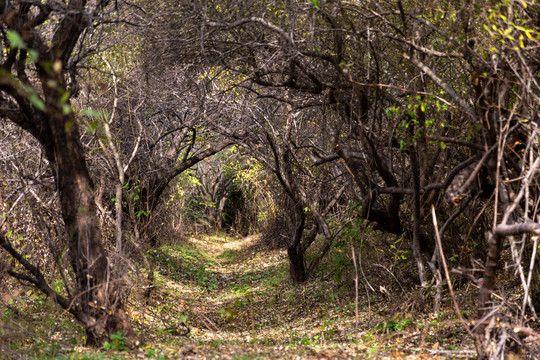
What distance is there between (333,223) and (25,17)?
6076mm

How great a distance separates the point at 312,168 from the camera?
9.85m

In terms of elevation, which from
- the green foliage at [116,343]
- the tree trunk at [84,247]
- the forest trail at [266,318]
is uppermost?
the tree trunk at [84,247]

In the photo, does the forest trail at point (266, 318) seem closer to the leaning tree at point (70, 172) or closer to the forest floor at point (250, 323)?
the forest floor at point (250, 323)

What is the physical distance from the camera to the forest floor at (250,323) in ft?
15.3

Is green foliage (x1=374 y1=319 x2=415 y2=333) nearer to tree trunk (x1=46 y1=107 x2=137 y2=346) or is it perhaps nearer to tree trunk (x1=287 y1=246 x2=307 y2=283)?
tree trunk (x1=46 y1=107 x2=137 y2=346)

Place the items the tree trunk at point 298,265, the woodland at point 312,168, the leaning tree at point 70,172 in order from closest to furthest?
the woodland at point 312,168 → the leaning tree at point 70,172 → the tree trunk at point 298,265

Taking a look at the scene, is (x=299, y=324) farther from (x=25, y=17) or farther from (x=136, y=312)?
(x=25, y=17)

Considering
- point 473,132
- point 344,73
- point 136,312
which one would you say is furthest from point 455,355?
point 136,312

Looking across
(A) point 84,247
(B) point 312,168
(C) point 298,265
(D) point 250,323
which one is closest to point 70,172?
(A) point 84,247

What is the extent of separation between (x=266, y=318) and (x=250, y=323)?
1.15ft

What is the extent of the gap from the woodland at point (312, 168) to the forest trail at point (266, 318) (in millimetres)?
51

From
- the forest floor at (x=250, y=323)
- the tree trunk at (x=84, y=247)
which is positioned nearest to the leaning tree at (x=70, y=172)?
the tree trunk at (x=84, y=247)

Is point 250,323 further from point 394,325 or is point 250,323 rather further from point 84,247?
point 84,247

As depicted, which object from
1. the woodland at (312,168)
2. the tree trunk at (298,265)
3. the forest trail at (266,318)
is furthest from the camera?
the tree trunk at (298,265)
